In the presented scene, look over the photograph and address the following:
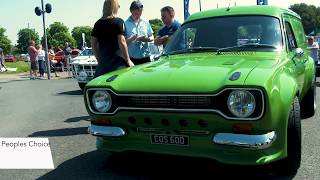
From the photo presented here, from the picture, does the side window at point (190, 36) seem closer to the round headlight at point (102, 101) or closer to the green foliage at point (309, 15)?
the round headlight at point (102, 101)

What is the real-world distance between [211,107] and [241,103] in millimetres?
244

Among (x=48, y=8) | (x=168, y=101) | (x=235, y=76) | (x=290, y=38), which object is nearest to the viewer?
(x=235, y=76)

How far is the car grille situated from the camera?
368 cm

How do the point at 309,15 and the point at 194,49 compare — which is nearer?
the point at 194,49

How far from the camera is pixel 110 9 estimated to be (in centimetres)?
559

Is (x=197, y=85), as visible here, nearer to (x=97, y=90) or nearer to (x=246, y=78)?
(x=246, y=78)

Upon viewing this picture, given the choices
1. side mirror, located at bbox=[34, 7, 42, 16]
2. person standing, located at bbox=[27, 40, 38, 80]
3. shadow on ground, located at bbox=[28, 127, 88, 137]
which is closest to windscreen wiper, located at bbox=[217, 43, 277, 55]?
shadow on ground, located at bbox=[28, 127, 88, 137]

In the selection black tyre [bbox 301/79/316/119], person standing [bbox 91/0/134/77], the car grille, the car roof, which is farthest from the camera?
black tyre [bbox 301/79/316/119]

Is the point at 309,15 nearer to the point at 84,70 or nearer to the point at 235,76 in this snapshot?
the point at 84,70

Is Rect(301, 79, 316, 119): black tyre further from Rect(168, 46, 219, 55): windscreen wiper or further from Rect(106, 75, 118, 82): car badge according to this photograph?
Rect(106, 75, 118, 82): car badge

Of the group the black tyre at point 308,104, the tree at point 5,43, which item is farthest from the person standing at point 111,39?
the tree at point 5,43

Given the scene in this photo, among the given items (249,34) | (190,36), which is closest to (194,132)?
(249,34)

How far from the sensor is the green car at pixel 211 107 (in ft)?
11.7

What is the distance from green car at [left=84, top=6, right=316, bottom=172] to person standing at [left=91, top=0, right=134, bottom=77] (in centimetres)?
94
